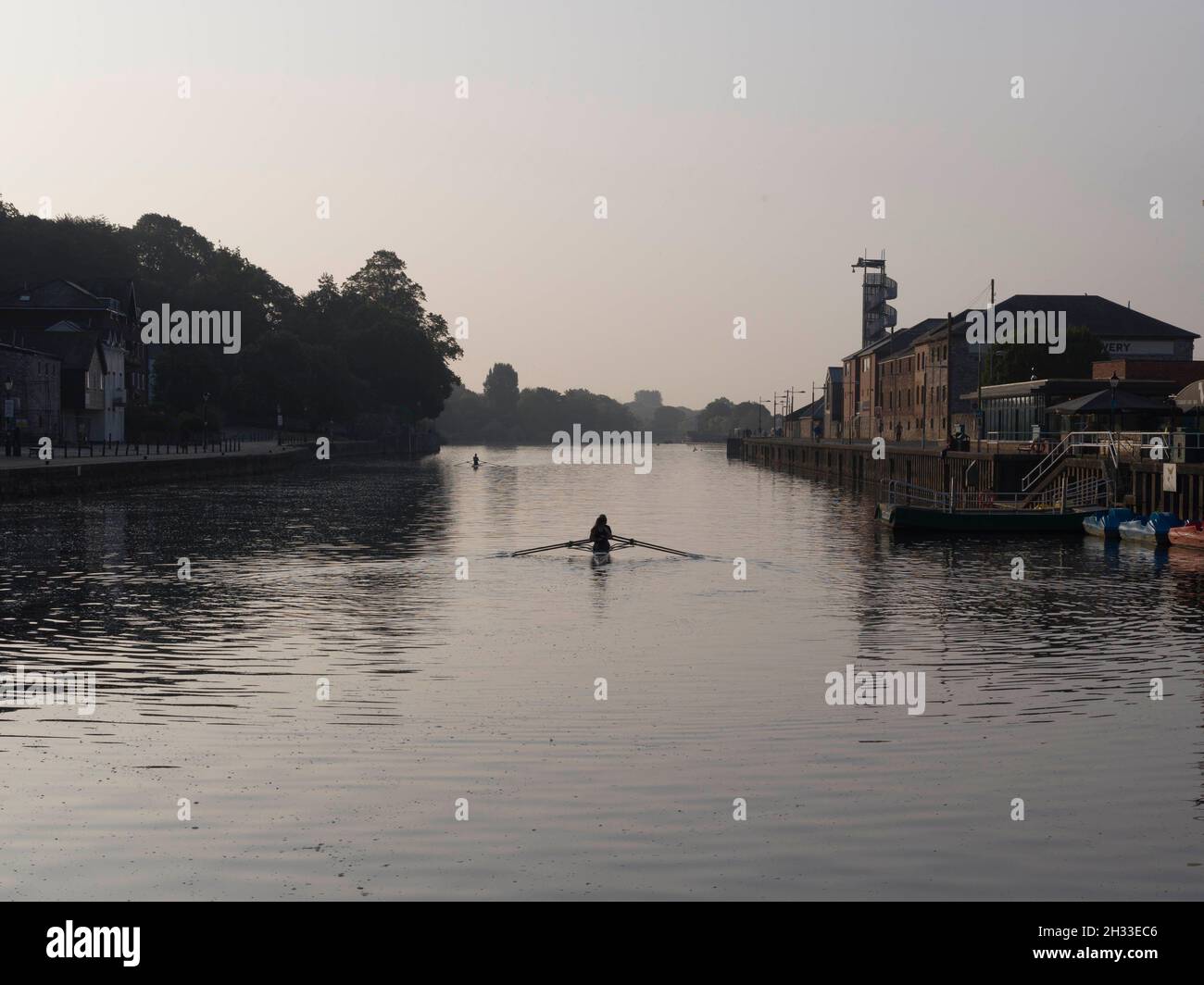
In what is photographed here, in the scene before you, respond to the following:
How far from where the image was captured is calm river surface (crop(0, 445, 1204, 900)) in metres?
12.8

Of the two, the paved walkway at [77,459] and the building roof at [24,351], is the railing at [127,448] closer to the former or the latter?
the paved walkway at [77,459]

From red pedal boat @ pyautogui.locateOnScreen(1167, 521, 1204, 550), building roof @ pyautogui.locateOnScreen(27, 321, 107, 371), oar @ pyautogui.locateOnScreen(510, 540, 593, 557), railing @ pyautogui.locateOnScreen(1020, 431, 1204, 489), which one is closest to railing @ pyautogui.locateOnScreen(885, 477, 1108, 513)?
railing @ pyautogui.locateOnScreen(1020, 431, 1204, 489)

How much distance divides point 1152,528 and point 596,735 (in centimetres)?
3757

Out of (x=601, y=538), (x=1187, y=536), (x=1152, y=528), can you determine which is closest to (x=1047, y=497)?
(x=1152, y=528)

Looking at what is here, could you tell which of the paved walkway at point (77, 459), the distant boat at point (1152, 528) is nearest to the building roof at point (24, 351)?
the paved walkway at point (77, 459)

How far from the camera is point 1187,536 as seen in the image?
160ft

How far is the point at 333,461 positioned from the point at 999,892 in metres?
151

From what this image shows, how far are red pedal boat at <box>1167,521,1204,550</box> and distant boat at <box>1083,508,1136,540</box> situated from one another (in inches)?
126

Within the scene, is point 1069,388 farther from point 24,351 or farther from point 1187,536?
point 24,351

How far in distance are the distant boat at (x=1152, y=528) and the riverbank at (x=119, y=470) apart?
50201 mm

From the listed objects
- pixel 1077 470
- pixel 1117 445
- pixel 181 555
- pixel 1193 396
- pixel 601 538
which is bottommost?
pixel 181 555

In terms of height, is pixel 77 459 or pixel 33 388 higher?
pixel 33 388

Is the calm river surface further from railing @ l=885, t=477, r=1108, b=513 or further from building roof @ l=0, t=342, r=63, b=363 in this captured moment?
building roof @ l=0, t=342, r=63, b=363

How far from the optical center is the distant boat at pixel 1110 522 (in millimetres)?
53125
